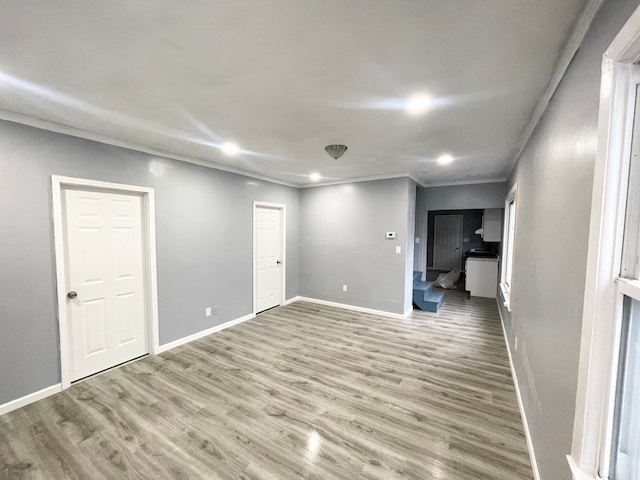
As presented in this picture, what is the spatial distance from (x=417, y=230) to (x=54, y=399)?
6.15 m

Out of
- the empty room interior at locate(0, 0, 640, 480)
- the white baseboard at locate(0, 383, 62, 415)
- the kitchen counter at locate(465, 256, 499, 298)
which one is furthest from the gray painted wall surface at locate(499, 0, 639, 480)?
the kitchen counter at locate(465, 256, 499, 298)

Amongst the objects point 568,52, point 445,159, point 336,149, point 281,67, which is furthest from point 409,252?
point 281,67

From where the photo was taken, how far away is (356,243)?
4.95m

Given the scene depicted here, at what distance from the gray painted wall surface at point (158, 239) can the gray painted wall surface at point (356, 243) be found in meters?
1.09

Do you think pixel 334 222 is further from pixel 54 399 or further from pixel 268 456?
pixel 54 399

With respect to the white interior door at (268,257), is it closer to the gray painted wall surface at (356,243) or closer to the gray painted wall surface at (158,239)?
the gray painted wall surface at (158,239)

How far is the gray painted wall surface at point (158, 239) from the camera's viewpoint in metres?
2.23

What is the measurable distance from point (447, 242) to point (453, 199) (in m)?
4.01

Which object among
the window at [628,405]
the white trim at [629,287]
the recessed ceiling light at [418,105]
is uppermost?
the recessed ceiling light at [418,105]

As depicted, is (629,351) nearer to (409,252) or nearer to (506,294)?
(506,294)

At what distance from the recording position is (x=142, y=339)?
3.21 metres

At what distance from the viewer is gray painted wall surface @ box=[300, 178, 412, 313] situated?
4.52 metres

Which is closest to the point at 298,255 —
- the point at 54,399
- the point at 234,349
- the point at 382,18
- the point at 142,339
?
the point at 234,349

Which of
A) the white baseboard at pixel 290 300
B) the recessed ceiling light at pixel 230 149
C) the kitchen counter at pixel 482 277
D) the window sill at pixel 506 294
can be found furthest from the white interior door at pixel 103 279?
the kitchen counter at pixel 482 277
